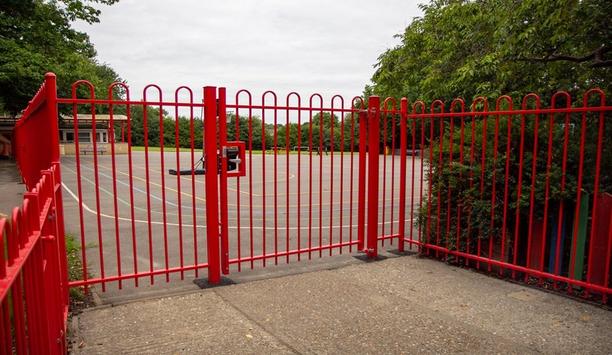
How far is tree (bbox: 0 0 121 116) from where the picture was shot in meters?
19.4

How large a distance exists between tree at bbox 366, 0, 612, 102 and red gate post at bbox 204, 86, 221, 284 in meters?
4.55

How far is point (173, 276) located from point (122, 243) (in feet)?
6.99

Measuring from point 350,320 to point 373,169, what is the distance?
2.43 meters

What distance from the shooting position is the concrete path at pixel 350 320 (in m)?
3.54

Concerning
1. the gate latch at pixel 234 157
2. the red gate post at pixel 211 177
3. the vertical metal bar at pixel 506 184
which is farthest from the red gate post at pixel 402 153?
the red gate post at pixel 211 177

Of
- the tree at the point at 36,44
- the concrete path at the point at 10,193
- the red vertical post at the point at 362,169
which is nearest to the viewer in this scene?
the red vertical post at the point at 362,169

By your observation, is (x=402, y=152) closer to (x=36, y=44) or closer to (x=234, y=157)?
(x=234, y=157)

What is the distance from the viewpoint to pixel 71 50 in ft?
74.0

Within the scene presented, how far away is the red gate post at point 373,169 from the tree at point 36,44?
18.8 m

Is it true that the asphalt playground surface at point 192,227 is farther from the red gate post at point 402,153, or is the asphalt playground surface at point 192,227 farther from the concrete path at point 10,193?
the concrete path at point 10,193

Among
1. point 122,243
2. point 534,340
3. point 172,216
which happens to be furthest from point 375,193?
point 172,216

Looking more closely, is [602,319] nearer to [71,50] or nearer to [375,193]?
[375,193]

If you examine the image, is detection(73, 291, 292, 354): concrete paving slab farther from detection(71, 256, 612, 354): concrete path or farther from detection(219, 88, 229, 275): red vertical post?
detection(219, 88, 229, 275): red vertical post

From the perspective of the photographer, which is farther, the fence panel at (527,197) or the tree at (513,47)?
the tree at (513,47)
